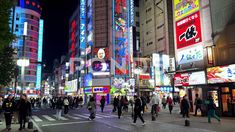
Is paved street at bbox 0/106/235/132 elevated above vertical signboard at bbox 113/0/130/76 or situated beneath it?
situated beneath

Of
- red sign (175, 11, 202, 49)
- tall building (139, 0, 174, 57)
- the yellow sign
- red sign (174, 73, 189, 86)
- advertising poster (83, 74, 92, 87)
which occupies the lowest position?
red sign (174, 73, 189, 86)

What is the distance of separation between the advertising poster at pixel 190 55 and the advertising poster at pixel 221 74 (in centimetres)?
235

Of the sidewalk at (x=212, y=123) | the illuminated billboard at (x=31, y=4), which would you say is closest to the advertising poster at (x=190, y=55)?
the sidewalk at (x=212, y=123)

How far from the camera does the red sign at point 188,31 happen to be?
A: 19.2 meters

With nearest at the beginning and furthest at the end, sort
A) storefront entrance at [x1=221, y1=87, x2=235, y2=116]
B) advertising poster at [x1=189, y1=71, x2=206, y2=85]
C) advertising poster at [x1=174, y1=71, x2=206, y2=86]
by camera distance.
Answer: storefront entrance at [x1=221, y1=87, x2=235, y2=116]
advertising poster at [x1=189, y1=71, x2=206, y2=85]
advertising poster at [x1=174, y1=71, x2=206, y2=86]

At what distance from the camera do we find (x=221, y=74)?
1611 cm

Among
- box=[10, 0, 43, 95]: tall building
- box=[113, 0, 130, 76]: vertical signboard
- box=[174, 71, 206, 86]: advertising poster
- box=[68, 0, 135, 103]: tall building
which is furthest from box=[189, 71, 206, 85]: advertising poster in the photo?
box=[10, 0, 43, 95]: tall building


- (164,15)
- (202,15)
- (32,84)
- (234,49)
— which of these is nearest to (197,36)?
(202,15)

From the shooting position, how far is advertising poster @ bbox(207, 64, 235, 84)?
50.8 ft

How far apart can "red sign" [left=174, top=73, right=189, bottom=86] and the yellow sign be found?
18.5 feet

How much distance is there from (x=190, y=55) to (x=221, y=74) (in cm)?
449

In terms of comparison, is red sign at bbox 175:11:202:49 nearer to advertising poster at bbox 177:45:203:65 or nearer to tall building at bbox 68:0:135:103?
advertising poster at bbox 177:45:203:65

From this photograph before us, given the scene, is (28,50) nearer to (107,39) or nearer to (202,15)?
(107,39)

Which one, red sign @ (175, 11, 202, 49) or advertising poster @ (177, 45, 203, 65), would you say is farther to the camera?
red sign @ (175, 11, 202, 49)
